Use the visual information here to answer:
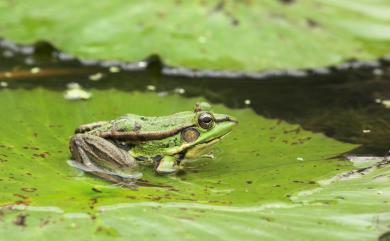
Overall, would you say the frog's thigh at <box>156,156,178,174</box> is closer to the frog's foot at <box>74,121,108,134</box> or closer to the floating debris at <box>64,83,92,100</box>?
the frog's foot at <box>74,121,108,134</box>

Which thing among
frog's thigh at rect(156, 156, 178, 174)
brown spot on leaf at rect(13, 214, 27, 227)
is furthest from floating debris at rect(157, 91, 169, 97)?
brown spot on leaf at rect(13, 214, 27, 227)

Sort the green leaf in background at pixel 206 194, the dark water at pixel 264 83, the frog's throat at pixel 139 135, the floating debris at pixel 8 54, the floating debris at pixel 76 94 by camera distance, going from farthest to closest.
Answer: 1. the floating debris at pixel 8 54
2. the dark water at pixel 264 83
3. the floating debris at pixel 76 94
4. the frog's throat at pixel 139 135
5. the green leaf in background at pixel 206 194

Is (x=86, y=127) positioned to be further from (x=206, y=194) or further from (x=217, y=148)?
(x=206, y=194)

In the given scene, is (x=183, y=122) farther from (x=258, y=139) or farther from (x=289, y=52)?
(x=289, y=52)

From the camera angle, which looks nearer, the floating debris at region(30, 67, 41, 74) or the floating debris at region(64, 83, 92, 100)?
the floating debris at region(64, 83, 92, 100)

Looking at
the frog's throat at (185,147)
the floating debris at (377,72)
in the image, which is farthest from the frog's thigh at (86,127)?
the floating debris at (377,72)

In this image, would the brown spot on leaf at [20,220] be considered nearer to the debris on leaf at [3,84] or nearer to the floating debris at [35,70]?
the debris on leaf at [3,84]

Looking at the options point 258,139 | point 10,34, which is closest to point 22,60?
point 10,34
